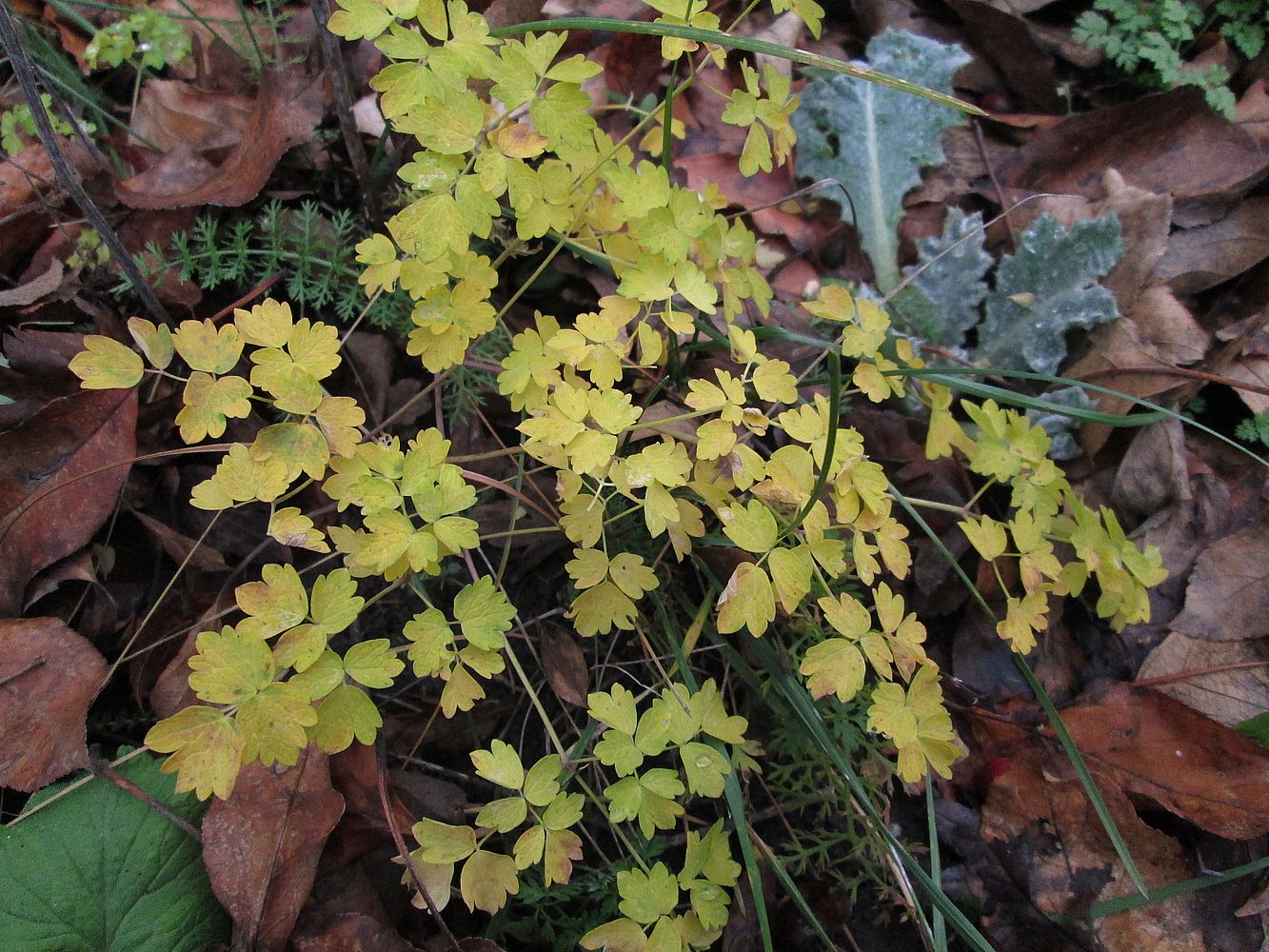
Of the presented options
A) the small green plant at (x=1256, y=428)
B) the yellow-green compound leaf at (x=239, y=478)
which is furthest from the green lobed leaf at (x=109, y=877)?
the small green plant at (x=1256, y=428)

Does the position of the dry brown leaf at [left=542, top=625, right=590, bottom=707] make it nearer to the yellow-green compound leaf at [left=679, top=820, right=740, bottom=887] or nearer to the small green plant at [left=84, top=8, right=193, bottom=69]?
the yellow-green compound leaf at [left=679, top=820, right=740, bottom=887]

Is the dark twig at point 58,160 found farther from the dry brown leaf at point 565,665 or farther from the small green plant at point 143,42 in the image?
the dry brown leaf at point 565,665

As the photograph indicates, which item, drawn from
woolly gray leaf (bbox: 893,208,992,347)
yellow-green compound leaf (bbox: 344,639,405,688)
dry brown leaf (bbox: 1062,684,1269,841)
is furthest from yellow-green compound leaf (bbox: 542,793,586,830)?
woolly gray leaf (bbox: 893,208,992,347)

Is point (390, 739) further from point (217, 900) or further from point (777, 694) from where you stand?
point (777, 694)

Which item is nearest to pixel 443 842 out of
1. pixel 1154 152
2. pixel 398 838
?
pixel 398 838

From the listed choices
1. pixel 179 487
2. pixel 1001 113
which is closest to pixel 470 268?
pixel 179 487

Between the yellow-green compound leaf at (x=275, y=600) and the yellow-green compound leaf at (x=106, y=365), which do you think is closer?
the yellow-green compound leaf at (x=275, y=600)
